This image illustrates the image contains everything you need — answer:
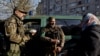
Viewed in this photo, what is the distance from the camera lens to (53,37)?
7.20 m

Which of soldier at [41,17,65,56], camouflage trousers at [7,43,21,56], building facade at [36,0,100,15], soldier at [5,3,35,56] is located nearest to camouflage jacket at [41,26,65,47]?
soldier at [41,17,65,56]

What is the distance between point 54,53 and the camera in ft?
23.2

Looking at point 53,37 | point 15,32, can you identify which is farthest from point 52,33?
point 15,32

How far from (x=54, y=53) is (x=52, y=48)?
0.11 metres

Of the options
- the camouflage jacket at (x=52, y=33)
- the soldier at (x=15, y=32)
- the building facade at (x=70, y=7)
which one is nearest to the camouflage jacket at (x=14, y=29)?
the soldier at (x=15, y=32)

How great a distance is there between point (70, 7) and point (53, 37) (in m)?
82.1

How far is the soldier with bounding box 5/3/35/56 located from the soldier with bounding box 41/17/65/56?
0.44 metres

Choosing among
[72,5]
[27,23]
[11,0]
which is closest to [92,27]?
[27,23]

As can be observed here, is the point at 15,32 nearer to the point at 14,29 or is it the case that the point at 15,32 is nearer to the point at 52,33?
the point at 14,29

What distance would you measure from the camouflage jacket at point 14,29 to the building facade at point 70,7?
61258mm

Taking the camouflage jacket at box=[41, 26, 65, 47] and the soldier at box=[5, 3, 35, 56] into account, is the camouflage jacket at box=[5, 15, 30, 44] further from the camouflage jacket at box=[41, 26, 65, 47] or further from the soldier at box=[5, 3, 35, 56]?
the camouflage jacket at box=[41, 26, 65, 47]

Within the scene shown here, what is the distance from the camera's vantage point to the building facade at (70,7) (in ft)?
253

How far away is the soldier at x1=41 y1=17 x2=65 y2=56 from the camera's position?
7064 millimetres

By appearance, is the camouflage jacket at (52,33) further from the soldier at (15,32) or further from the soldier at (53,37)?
the soldier at (15,32)
